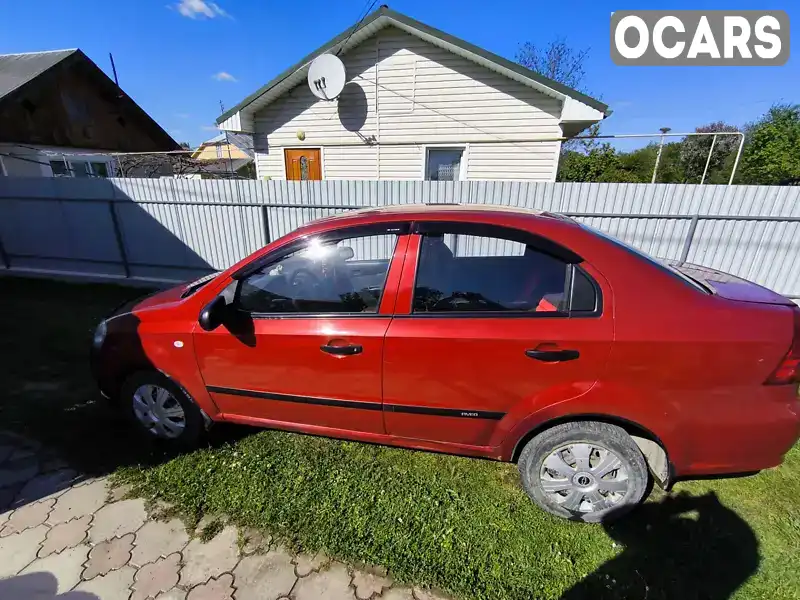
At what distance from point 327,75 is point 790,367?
29.3ft

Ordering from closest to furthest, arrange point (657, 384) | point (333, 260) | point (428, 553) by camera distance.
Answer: point (657, 384) → point (428, 553) → point (333, 260)

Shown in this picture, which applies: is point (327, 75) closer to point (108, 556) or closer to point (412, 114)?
point (412, 114)

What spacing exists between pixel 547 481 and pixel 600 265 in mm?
1229

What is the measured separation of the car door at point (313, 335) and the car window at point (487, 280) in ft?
0.60

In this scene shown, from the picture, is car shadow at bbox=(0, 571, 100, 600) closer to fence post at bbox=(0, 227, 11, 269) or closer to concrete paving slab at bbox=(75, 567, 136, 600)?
concrete paving slab at bbox=(75, 567, 136, 600)

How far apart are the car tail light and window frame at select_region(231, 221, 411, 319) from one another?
1.85 meters

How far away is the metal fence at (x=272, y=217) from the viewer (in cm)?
513

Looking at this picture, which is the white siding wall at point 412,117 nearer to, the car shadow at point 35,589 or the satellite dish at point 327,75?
the satellite dish at point 327,75

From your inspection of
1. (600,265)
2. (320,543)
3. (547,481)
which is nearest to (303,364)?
(320,543)

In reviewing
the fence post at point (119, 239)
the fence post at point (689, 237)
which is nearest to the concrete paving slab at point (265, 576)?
the fence post at point (689, 237)

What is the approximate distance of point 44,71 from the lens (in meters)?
11.8

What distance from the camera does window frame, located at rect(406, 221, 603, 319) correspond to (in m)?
1.80

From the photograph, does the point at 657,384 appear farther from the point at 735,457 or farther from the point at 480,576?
the point at 480,576

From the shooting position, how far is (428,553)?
6.07 ft
